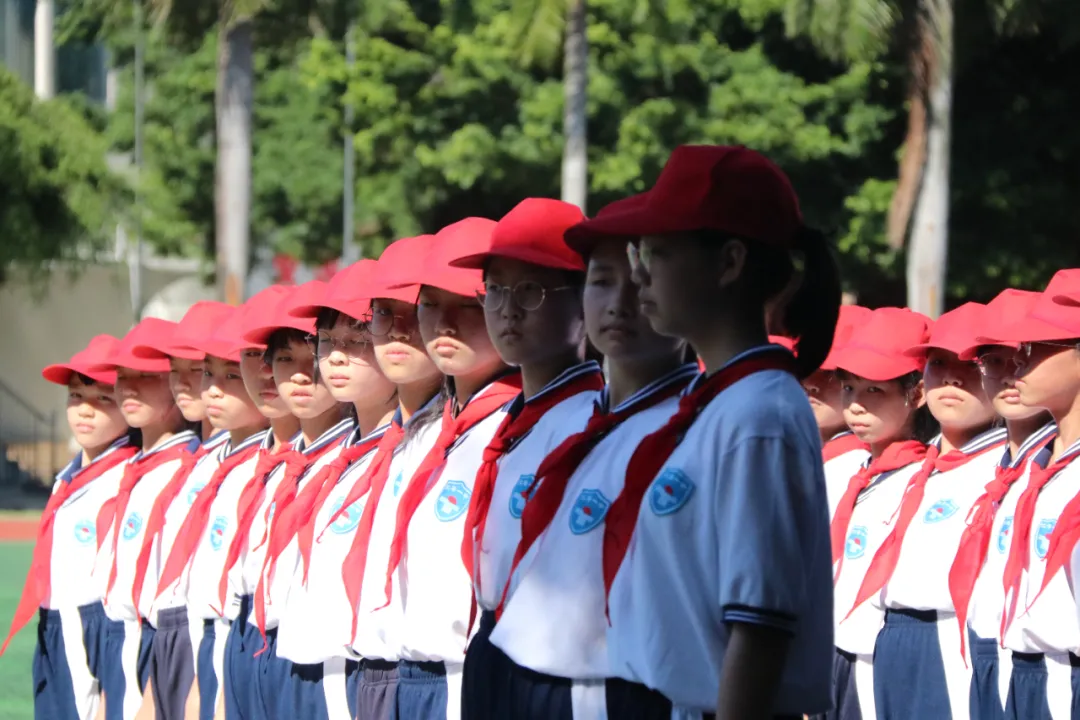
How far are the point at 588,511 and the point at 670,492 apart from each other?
1.79 ft

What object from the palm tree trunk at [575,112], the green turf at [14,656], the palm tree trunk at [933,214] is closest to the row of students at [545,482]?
the green turf at [14,656]

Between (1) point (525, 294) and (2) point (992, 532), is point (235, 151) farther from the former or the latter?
(1) point (525, 294)

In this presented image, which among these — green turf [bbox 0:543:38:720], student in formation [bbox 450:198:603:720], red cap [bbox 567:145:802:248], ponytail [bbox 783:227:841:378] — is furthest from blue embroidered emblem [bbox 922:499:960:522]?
green turf [bbox 0:543:38:720]

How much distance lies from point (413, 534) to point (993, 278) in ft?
61.7

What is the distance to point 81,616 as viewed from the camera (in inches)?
280

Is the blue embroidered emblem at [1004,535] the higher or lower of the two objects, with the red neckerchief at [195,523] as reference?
higher

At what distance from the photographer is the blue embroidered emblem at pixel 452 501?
474cm

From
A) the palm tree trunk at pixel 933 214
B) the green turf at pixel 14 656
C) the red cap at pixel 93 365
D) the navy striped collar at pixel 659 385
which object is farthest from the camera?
the palm tree trunk at pixel 933 214

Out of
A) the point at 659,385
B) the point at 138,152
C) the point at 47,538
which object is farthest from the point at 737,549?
the point at 138,152

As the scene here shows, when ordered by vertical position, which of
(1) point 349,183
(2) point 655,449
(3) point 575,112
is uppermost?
(3) point 575,112

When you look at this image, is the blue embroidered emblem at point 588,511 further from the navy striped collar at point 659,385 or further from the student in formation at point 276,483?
the student in formation at point 276,483

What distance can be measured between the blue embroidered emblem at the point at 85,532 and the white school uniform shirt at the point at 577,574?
390cm

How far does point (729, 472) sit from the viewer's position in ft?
9.56

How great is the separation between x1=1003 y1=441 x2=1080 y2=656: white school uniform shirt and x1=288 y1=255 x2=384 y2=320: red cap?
82.7 inches
